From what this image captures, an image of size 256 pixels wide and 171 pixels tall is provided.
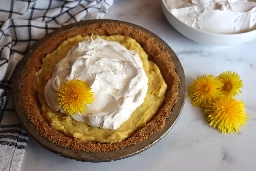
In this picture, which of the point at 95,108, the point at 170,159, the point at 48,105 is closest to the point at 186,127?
the point at 170,159

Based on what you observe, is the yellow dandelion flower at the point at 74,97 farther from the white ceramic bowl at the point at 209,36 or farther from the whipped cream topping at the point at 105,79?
the white ceramic bowl at the point at 209,36

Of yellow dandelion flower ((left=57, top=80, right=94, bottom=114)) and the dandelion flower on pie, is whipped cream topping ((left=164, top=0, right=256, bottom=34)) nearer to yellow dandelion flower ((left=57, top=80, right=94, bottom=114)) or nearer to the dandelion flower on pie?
the dandelion flower on pie

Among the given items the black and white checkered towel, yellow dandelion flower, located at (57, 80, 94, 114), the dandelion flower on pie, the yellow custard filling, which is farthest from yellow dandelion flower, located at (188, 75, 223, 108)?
the black and white checkered towel

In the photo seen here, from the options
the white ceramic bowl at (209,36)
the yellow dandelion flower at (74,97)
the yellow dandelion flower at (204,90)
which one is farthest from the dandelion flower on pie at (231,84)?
the yellow dandelion flower at (74,97)

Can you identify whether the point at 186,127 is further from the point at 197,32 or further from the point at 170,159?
the point at 197,32

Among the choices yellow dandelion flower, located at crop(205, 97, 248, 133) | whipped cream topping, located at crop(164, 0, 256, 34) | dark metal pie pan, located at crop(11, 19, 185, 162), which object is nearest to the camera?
dark metal pie pan, located at crop(11, 19, 185, 162)

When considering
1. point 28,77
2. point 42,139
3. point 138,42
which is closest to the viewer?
point 42,139
